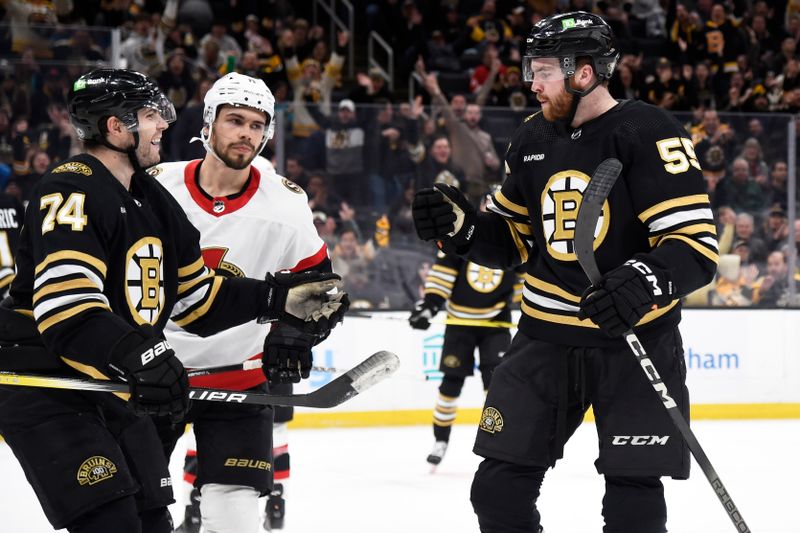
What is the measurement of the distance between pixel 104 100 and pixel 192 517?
1939 mm

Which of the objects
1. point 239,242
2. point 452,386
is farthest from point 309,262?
point 452,386

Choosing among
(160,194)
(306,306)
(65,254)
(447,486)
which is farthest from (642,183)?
(447,486)

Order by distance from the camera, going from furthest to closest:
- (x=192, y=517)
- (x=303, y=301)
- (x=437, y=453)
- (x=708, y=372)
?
(x=708, y=372)
(x=437, y=453)
(x=192, y=517)
(x=303, y=301)

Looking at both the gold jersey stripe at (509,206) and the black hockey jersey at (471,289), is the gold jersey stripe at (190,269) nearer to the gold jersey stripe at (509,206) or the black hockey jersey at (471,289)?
the gold jersey stripe at (509,206)

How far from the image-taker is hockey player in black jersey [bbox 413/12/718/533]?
251 cm

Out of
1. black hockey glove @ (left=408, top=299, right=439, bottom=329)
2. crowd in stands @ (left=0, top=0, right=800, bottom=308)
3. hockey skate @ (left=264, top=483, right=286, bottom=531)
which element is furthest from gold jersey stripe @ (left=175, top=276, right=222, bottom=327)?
black hockey glove @ (left=408, top=299, right=439, bottom=329)

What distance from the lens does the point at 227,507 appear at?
284cm

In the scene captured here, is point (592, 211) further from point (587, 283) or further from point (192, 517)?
point (192, 517)

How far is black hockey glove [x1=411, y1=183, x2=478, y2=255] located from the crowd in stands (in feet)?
7.41

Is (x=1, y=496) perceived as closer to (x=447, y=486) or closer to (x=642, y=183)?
(x=447, y=486)

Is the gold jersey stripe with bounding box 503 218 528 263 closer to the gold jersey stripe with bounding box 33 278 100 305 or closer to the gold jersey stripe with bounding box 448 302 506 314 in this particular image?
the gold jersey stripe with bounding box 33 278 100 305

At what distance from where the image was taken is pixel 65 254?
85.6 inches

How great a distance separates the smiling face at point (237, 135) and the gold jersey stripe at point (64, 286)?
973mm

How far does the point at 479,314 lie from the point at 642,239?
134 inches
